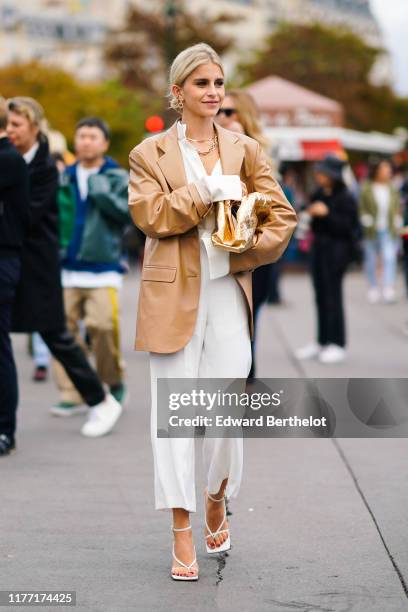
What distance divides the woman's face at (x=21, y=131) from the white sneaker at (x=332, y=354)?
4.50 m

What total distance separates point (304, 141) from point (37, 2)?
89.7 meters

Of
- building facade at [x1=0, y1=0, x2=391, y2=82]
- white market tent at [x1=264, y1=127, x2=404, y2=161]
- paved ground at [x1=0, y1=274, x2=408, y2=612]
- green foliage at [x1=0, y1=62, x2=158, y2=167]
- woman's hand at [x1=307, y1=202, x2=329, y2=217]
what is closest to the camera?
paved ground at [x1=0, y1=274, x2=408, y2=612]

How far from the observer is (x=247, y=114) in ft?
26.1

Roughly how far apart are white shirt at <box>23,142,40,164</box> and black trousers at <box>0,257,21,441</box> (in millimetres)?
716

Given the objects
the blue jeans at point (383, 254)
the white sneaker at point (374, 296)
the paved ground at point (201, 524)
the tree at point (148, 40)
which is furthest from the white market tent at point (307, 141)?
the tree at point (148, 40)

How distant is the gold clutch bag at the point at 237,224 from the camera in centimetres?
455

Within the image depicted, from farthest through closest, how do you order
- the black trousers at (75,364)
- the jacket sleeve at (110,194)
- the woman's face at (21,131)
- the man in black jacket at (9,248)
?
the jacket sleeve at (110,194) < the black trousers at (75,364) < the woman's face at (21,131) < the man in black jacket at (9,248)

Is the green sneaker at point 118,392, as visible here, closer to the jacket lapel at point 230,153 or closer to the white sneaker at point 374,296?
the jacket lapel at point 230,153

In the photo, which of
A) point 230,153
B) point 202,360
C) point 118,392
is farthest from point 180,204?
point 118,392

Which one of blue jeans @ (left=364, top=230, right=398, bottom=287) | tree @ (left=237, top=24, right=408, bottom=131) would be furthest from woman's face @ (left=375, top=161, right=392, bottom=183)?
tree @ (left=237, top=24, right=408, bottom=131)

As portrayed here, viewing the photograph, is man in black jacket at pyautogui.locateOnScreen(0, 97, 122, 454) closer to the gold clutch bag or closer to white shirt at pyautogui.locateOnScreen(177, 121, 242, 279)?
white shirt at pyautogui.locateOnScreen(177, 121, 242, 279)

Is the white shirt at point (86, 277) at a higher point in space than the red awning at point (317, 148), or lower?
higher

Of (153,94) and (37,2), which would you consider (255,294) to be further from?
(37,2)

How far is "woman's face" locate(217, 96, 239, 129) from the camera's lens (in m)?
7.85
